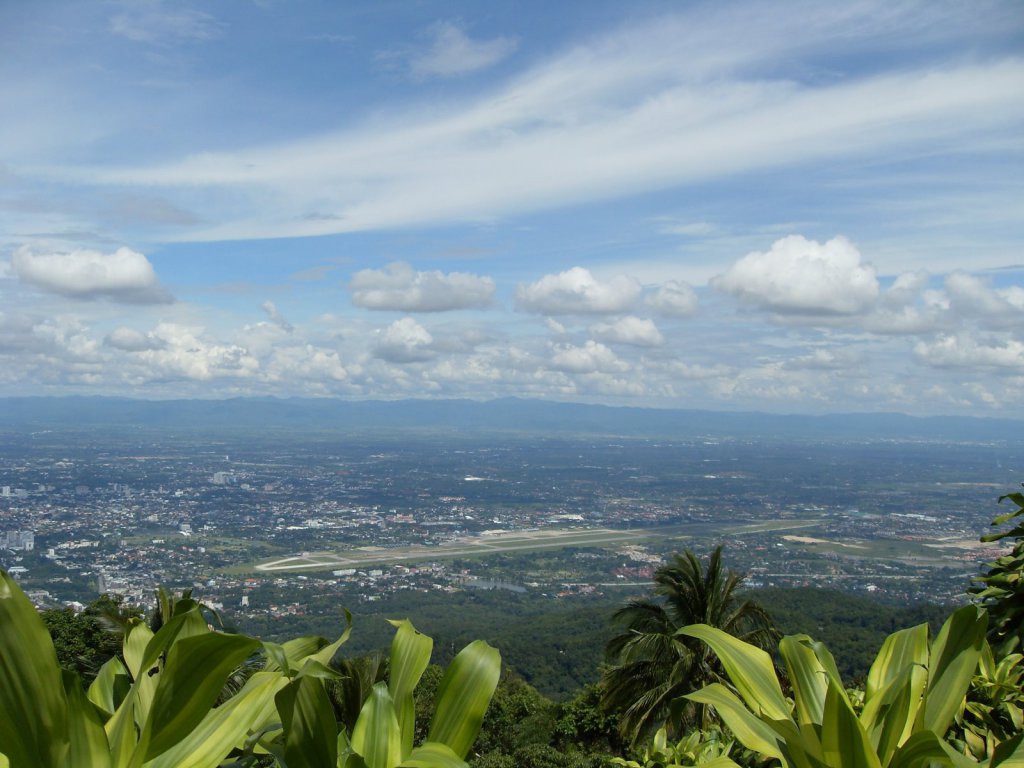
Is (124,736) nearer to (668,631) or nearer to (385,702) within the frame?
(385,702)

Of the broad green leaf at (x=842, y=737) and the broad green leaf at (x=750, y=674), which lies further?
the broad green leaf at (x=750, y=674)

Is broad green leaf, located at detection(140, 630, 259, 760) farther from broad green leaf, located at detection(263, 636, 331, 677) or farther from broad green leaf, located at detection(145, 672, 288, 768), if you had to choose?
broad green leaf, located at detection(263, 636, 331, 677)

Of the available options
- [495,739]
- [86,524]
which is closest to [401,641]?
[495,739]

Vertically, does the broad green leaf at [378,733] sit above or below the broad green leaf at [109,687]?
above

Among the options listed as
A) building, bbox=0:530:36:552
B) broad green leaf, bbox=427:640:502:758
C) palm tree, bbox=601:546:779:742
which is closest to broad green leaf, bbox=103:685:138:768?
broad green leaf, bbox=427:640:502:758

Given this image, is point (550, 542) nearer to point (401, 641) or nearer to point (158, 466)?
point (158, 466)

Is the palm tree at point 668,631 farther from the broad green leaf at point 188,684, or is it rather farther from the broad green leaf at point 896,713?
the broad green leaf at point 188,684

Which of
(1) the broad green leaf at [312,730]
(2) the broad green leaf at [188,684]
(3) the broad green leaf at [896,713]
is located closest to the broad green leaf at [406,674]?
(1) the broad green leaf at [312,730]
